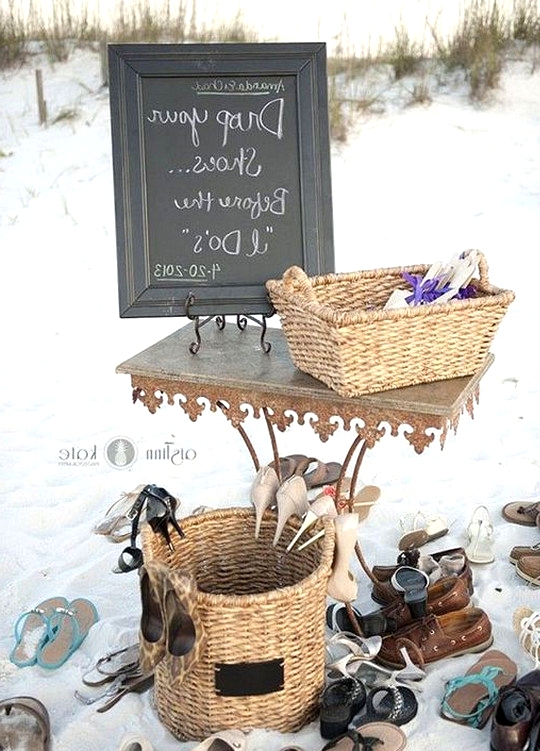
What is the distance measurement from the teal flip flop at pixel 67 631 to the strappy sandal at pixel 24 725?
0.31 m

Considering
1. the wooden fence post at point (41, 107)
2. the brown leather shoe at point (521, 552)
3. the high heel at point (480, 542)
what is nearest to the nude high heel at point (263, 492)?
the high heel at point (480, 542)

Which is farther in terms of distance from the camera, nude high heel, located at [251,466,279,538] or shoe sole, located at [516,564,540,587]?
shoe sole, located at [516,564,540,587]

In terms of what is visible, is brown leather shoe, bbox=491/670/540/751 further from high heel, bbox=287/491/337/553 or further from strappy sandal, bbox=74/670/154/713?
strappy sandal, bbox=74/670/154/713

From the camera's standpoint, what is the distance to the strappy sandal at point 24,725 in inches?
107

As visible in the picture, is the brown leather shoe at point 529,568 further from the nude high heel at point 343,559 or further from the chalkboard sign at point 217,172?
the chalkboard sign at point 217,172

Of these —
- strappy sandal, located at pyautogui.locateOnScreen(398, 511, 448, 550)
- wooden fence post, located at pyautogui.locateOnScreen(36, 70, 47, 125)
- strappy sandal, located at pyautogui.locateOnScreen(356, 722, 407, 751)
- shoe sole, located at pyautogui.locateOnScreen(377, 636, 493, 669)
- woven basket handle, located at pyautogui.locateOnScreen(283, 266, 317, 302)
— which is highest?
wooden fence post, located at pyautogui.locateOnScreen(36, 70, 47, 125)

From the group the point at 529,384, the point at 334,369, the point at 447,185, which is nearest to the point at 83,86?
the point at 447,185

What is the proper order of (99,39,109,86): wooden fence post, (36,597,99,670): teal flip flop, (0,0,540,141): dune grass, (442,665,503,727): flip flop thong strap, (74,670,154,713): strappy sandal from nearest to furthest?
1. (442,665,503,727): flip flop thong strap
2. (74,670,154,713): strappy sandal
3. (36,597,99,670): teal flip flop
4. (0,0,540,141): dune grass
5. (99,39,109,86): wooden fence post

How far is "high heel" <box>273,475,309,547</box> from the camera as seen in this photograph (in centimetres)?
295

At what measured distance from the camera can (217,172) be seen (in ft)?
10.2

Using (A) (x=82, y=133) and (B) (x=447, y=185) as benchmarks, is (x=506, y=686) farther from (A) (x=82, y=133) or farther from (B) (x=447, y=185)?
(A) (x=82, y=133)

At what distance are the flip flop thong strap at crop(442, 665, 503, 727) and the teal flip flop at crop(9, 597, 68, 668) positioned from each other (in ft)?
4.54

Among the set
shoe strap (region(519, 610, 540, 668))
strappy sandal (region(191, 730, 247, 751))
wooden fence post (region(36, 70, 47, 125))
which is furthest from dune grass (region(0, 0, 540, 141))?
strappy sandal (region(191, 730, 247, 751))

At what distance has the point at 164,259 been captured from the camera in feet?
10.2
